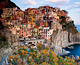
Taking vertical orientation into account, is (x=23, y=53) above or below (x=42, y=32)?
below

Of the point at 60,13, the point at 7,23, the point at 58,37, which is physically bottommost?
the point at 58,37

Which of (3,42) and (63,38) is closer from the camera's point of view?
(3,42)

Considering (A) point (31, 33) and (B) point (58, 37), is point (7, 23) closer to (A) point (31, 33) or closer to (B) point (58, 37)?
(A) point (31, 33)

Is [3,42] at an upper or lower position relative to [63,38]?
upper

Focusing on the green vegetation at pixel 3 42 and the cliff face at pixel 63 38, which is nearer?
the green vegetation at pixel 3 42

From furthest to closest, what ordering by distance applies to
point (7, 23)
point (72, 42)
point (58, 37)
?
point (72, 42) < point (58, 37) < point (7, 23)

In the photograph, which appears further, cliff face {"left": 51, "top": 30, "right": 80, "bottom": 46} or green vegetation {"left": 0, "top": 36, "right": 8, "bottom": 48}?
cliff face {"left": 51, "top": 30, "right": 80, "bottom": 46}

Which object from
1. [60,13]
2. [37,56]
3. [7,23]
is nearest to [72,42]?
[60,13]

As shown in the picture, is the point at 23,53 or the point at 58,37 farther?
the point at 58,37
